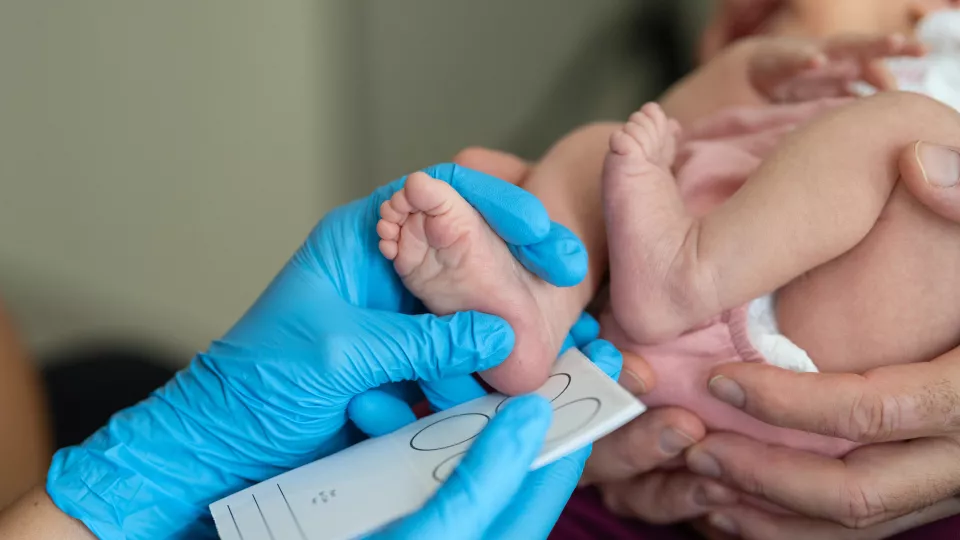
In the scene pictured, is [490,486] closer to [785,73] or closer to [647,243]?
[647,243]

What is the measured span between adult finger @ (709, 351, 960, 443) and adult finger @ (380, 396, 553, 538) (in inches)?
10.2

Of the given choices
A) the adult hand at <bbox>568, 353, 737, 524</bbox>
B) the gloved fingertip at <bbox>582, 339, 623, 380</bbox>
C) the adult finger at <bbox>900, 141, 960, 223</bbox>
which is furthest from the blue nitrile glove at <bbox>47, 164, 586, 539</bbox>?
the adult finger at <bbox>900, 141, 960, 223</bbox>

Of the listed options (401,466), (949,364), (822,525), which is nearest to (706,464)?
(822,525)

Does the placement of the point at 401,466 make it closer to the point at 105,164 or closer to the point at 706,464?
the point at 706,464

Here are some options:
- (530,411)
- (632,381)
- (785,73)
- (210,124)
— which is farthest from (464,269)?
(210,124)

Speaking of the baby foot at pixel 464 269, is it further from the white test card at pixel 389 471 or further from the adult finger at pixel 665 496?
the adult finger at pixel 665 496

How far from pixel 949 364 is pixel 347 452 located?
63 centimetres

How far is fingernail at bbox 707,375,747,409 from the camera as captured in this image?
738mm

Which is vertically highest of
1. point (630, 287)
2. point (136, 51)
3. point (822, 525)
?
point (136, 51)

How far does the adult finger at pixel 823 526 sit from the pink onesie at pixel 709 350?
10 centimetres

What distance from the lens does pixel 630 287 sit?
76cm

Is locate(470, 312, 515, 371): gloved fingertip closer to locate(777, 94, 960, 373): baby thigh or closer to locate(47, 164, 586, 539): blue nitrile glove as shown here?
locate(47, 164, 586, 539): blue nitrile glove

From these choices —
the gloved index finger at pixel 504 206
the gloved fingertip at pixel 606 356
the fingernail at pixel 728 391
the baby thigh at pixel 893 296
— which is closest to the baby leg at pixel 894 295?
the baby thigh at pixel 893 296

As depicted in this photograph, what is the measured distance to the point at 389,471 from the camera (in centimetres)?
64
